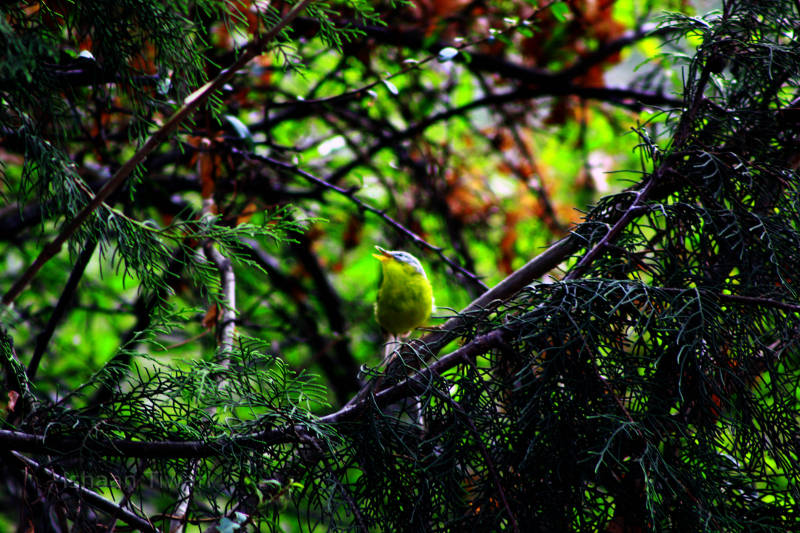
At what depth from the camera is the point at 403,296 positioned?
2604mm

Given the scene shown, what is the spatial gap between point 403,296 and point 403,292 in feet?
0.06

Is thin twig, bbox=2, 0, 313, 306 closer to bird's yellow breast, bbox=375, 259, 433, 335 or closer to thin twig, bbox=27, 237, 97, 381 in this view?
thin twig, bbox=27, 237, 97, 381

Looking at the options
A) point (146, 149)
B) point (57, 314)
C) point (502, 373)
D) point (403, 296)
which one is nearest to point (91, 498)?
point (57, 314)

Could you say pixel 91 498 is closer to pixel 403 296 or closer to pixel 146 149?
pixel 146 149

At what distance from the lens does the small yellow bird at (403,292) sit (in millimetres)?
2602

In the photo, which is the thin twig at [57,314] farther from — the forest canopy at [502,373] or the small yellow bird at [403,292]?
the small yellow bird at [403,292]

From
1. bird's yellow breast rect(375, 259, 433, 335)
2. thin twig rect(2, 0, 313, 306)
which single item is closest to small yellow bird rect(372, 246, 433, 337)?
bird's yellow breast rect(375, 259, 433, 335)

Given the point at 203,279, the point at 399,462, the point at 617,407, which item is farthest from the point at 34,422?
the point at 617,407

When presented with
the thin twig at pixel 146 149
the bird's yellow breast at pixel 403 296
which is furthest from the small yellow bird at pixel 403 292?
the thin twig at pixel 146 149

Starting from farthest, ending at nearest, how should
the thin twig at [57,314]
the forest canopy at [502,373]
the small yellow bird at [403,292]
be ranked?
1. the small yellow bird at [403,292]
2. the thin twig at [57,314]
3. the forest canopy at [502,373]

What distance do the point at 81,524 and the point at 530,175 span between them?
3.81m

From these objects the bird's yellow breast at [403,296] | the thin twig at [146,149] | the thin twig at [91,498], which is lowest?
the thin twig at [91,498]

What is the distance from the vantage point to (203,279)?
143cm

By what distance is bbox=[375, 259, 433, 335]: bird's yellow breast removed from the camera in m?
2.61
